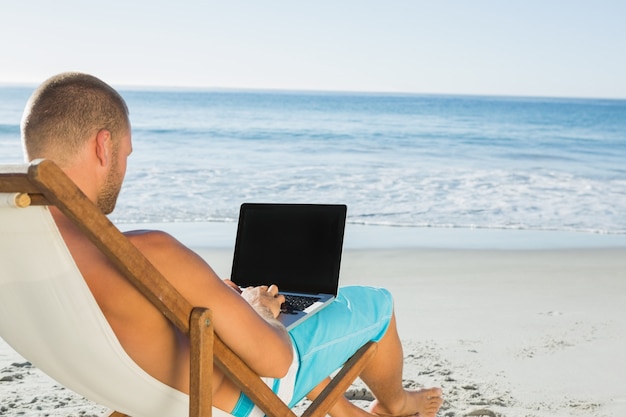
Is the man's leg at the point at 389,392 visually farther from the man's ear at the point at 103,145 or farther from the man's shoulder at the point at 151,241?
the man's ear at the point at 103,145

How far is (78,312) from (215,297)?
0.29 m

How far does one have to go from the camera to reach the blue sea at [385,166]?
32.0 feet

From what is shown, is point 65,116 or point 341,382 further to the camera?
point 341,382

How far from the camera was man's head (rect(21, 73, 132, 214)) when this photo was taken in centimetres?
176

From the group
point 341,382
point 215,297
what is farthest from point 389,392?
point 215,297

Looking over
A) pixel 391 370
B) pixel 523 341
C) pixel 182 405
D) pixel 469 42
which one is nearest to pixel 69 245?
pixel 182 405

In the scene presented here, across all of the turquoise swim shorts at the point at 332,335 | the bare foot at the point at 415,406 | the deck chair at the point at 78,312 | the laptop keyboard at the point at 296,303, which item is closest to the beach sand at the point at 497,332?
the bare foot at the point at 415,406

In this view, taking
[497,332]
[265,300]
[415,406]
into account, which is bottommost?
[497,332]

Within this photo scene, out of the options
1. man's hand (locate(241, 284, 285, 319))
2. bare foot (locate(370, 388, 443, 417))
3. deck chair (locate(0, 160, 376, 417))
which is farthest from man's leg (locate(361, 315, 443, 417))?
deck chair (locate(0, 160, 376, 417))

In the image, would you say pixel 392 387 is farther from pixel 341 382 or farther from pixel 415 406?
pixel 341 382

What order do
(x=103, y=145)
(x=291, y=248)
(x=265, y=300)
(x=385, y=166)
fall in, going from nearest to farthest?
(x=103, y=145) < (x=265, y=300) < (x=291, y=248) < (x=385, y=166)

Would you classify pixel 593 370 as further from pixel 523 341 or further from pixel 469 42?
pixel 469 42

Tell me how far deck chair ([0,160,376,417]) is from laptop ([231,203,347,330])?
2.31ft

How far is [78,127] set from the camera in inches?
69.6
